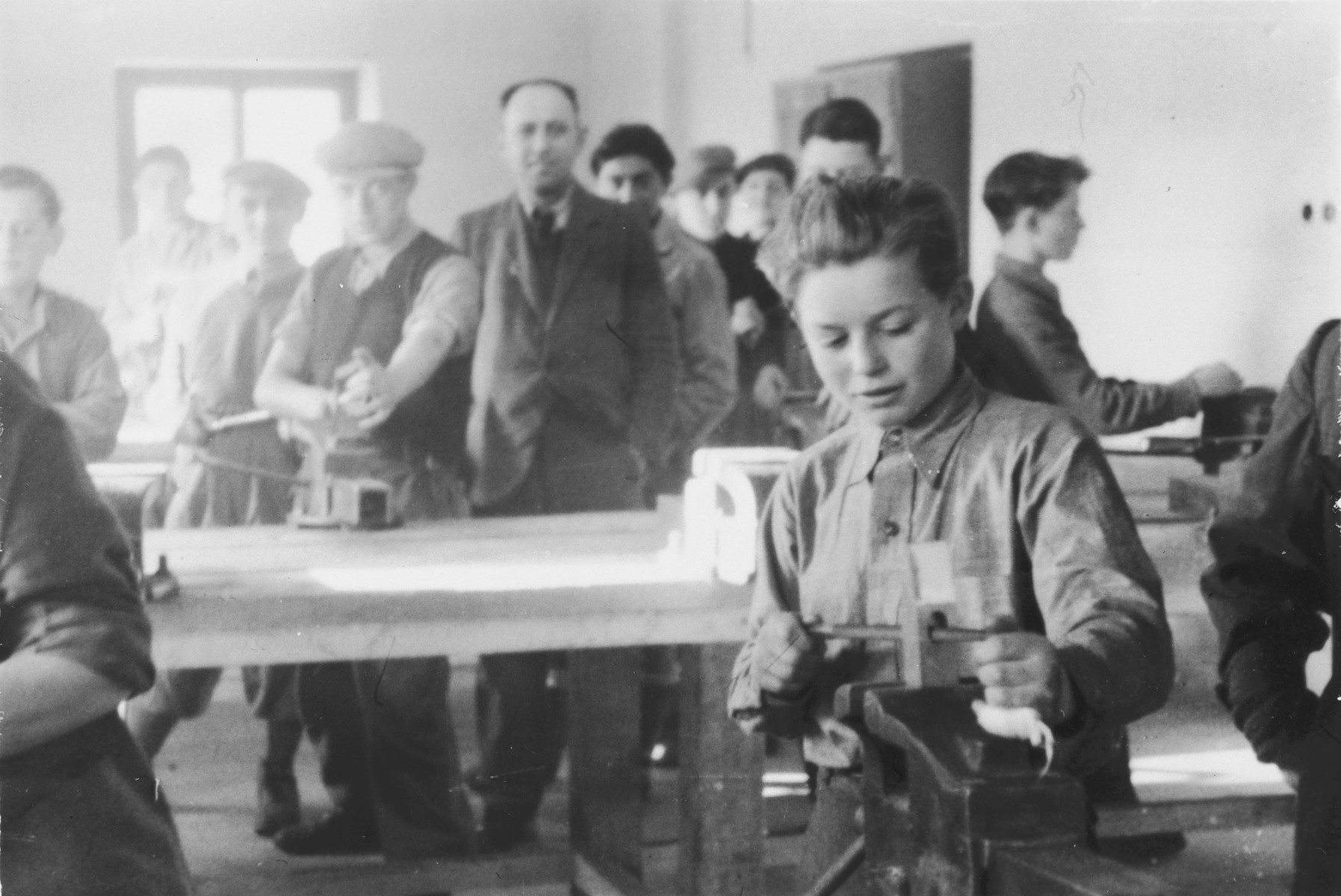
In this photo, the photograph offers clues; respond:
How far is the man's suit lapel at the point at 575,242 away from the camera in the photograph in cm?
298

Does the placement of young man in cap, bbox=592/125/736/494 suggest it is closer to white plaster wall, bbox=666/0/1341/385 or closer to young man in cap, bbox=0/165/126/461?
white plaster wall, bbox=666/0/1341/385

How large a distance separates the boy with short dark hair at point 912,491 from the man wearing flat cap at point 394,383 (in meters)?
1.48

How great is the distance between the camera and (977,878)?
39.8 inches

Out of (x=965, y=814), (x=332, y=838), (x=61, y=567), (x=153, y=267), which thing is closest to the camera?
(x=965, y=814)

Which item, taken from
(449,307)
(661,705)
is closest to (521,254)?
(449,307)

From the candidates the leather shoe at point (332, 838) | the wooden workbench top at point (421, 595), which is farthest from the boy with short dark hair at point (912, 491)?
the leather shoe at point (332, 838)

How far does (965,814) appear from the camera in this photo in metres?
1.01

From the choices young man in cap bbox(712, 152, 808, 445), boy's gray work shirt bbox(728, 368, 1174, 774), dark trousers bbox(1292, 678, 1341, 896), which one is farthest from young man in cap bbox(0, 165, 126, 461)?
dark trousers bbox(1292, 678, 1341, 896)

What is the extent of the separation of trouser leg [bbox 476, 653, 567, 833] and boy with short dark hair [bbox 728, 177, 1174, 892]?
1558 mm

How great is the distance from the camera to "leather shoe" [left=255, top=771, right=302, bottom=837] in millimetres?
3424

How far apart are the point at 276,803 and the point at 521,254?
1.44 metres

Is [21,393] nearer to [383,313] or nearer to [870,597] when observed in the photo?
[383,313]

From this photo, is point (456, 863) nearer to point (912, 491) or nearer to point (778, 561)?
point (778, 561)

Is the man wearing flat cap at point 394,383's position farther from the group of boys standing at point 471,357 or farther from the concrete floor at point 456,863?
the concrete floor at point 456,863
